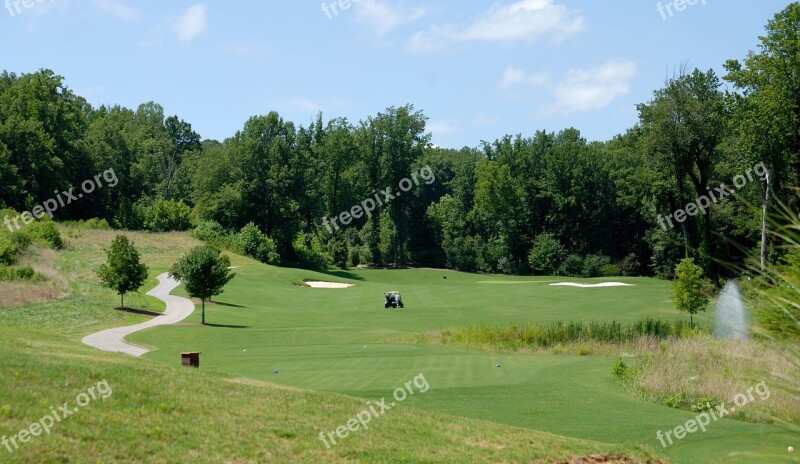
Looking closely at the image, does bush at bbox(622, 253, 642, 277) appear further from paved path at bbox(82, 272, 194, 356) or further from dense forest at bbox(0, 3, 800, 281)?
paved path at bbox(82, 272, 194, 356)

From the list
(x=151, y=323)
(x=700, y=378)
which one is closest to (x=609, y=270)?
(x=151, y=323)

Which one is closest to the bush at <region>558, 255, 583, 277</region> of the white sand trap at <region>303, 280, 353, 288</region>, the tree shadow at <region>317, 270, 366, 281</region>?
the tree shadow at <region>317, 270, 366, 281</region>

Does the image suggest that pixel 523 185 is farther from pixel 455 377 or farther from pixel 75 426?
pixel 75 426

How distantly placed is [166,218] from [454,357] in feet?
206

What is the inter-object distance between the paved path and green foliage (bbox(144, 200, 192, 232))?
23.2m

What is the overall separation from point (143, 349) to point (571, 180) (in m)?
68.6

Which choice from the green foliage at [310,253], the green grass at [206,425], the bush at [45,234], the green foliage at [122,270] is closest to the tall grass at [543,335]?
the green foliage at [122,270]

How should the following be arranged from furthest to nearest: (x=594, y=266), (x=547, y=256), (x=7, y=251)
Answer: (x=547, y=256) → (x=594, y=266) → (x=7, y=251)

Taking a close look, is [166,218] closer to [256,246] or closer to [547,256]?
[256,246]

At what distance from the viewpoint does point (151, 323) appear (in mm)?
37031

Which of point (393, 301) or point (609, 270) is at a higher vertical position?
point (609, 270)

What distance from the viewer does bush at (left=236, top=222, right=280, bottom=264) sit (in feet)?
252

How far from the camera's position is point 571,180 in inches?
3482

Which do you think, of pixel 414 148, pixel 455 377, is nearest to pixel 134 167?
pixel 414 148
